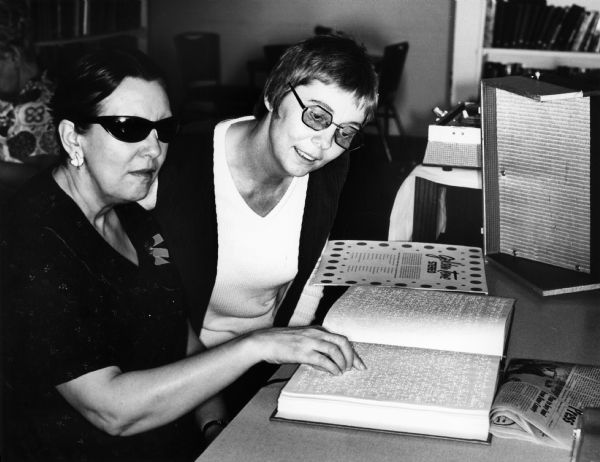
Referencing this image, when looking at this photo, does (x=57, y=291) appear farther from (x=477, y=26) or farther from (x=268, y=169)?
(x=477, y=26)

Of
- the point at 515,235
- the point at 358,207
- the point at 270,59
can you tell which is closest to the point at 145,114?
the point at 515,235

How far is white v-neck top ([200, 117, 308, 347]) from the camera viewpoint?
5.47 feet

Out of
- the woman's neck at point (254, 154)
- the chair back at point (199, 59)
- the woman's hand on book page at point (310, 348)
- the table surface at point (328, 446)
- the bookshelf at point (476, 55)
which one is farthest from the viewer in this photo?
the chair back at point (199, 59)

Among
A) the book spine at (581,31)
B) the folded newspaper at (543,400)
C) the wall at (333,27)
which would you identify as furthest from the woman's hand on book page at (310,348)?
the wall at (333,27)

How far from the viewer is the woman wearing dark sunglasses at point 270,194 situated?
145 cm

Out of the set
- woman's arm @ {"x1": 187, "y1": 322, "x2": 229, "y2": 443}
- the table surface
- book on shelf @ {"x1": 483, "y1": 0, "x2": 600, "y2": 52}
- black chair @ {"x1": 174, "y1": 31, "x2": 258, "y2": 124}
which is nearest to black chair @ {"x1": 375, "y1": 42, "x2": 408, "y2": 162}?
book on shelf @ {"x1": 483, "y1": 0, "x2": 600, "y2": 52}

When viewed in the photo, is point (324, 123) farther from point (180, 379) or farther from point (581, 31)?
point (581, 31)

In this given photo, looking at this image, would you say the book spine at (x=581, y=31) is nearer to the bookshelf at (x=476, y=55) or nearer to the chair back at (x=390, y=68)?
the bookshelf at (x=476, y=55)

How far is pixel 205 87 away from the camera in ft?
17.7

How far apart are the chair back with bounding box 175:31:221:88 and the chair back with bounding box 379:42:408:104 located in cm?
131

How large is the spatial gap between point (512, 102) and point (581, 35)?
351 cm

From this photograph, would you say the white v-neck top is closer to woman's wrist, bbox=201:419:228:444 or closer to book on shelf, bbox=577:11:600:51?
woman's wrist, bbox=201:419:228:444

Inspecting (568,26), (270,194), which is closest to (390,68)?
(568,26)

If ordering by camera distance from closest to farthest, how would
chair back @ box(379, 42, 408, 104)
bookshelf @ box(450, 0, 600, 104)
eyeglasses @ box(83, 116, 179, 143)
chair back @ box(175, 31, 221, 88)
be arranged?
eyeglasses @ box(83, 116, 179, 143) < bookshelf @ box(450, 0, 600, 104) < chair back @ box(379, 42, 408, 104) < chair back @ box(175, 31, 221, 88)
